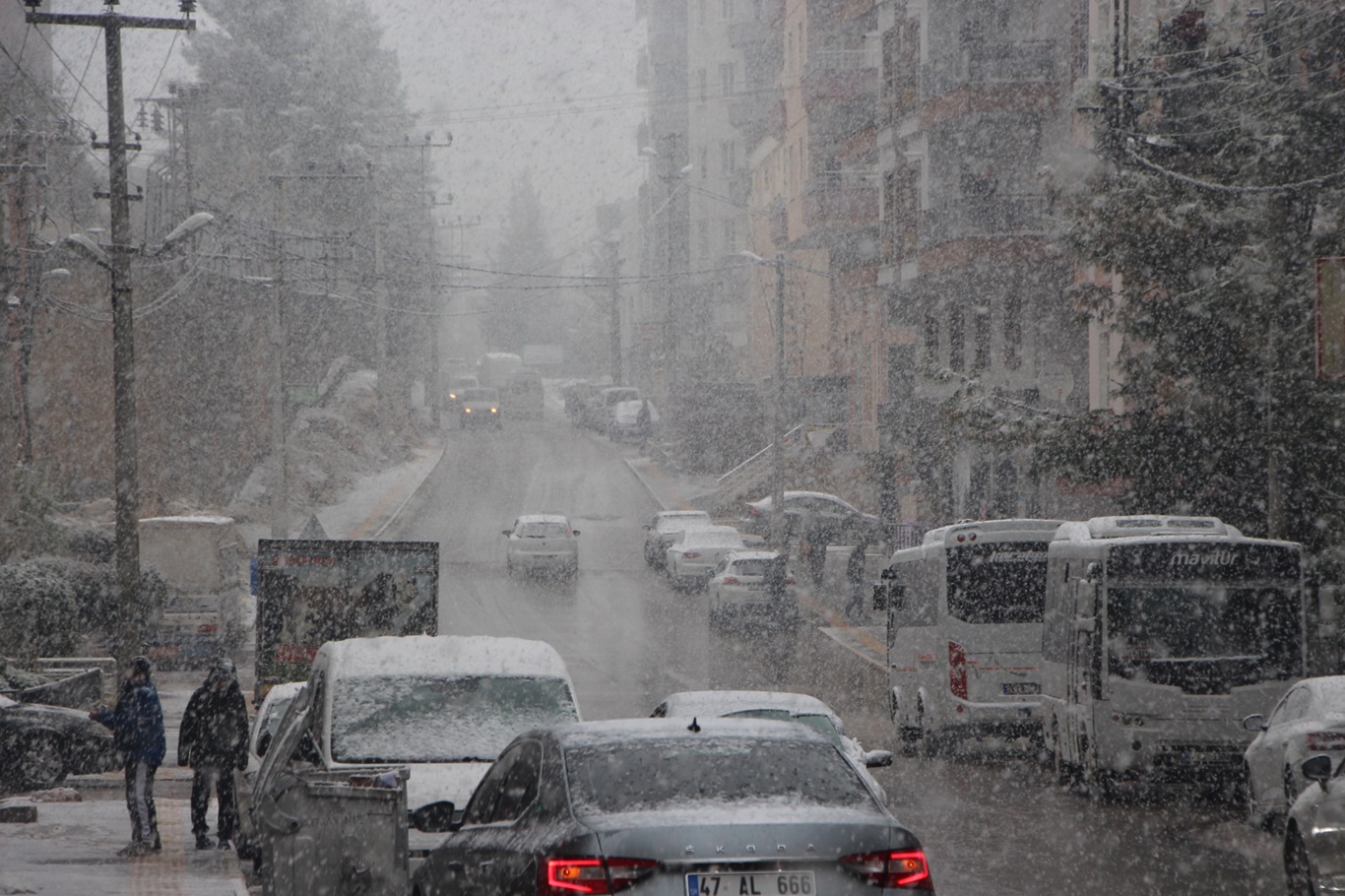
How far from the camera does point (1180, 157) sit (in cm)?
2192

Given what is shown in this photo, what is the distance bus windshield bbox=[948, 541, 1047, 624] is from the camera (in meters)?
19.2

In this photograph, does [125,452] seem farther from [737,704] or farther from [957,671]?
[737,704]

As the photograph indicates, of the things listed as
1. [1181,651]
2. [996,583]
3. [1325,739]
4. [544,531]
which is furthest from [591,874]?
[544,531]

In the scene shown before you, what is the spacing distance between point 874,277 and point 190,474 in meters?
23.9

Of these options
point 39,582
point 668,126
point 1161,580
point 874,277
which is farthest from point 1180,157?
point 668,126

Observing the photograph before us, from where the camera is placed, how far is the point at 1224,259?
21234mm

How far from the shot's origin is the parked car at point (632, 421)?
73375 mm

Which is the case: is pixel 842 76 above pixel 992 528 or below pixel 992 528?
above

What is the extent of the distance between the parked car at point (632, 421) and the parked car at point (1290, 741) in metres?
59.7

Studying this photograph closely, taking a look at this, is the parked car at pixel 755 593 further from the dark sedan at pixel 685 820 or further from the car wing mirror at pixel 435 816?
the dark sedan at pixel 685 820

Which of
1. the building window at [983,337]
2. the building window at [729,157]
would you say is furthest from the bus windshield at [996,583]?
the building window at [729,157]

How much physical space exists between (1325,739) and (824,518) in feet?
107

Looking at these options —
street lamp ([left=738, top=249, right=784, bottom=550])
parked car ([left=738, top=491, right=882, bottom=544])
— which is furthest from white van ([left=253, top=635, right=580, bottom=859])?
parked car ([left=738, top=491, right=882, bottom=544])

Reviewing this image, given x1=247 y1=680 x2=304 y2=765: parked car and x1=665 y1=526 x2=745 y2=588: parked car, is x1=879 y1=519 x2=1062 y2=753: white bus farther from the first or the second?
x1=665 y1=526 x2=745 y2=588: parked car
